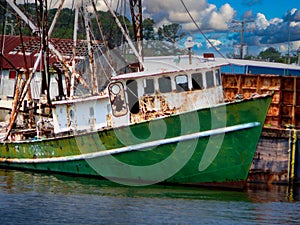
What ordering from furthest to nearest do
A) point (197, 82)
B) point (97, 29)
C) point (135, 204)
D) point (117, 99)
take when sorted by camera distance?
point (97, 29)
point (117, 99)
point (197, 82)
point (135, 204)

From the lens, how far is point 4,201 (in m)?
17.5

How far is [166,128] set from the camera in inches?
780

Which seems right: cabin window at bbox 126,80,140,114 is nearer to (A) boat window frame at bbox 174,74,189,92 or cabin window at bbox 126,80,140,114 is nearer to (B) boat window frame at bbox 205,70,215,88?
(A) boat window frame at bbox 174,74,189,92

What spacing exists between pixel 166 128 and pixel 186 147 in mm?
896

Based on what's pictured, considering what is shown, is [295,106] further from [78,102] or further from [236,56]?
[236,56]

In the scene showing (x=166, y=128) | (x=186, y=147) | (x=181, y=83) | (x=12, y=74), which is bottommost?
(x=186, y=147)

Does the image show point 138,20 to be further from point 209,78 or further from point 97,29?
point 97,29

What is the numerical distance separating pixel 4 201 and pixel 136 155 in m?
4.99

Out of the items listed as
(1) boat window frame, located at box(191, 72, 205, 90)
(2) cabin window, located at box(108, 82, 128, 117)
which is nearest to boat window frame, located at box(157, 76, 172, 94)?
(1) boat window frame, located at box(191, 72, 205, 90)

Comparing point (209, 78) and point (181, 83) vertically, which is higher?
point (209, 78)

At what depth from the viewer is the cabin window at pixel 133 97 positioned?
20.7m

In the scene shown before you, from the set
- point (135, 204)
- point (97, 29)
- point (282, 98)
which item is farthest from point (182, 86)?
point (97, 29)

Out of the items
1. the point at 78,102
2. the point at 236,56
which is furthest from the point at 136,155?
the point at 236,56

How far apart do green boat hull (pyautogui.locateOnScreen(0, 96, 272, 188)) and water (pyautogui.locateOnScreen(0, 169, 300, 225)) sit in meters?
0.51
